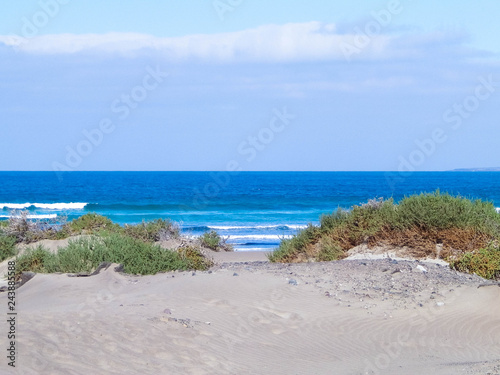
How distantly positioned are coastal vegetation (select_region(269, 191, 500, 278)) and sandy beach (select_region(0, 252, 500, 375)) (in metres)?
1.33

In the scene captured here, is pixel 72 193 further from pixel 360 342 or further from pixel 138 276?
pixel 360 342

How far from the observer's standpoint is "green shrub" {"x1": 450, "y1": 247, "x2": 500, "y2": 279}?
33.9ft

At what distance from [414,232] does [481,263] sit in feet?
7.32

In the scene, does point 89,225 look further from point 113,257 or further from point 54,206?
point 54,206

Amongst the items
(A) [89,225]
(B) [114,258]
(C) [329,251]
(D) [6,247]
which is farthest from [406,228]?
(A) [89,225]

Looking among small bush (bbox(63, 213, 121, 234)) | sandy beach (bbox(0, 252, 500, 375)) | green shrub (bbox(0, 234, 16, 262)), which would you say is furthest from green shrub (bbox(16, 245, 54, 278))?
small bush (bbox(63, 213, 121, 234))

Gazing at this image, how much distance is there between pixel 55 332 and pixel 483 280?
6.82m

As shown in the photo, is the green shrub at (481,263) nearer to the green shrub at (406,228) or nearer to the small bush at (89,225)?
the green shrub at (406,228)

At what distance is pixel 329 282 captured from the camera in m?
9.82

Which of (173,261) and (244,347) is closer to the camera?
(244,347)

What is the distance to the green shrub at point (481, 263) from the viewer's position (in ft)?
33.9

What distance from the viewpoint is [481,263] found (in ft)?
34.4

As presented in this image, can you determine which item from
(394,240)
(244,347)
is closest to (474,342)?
(244,347)

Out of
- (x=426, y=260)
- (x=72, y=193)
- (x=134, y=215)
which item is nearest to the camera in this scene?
(x=426, y=260)
